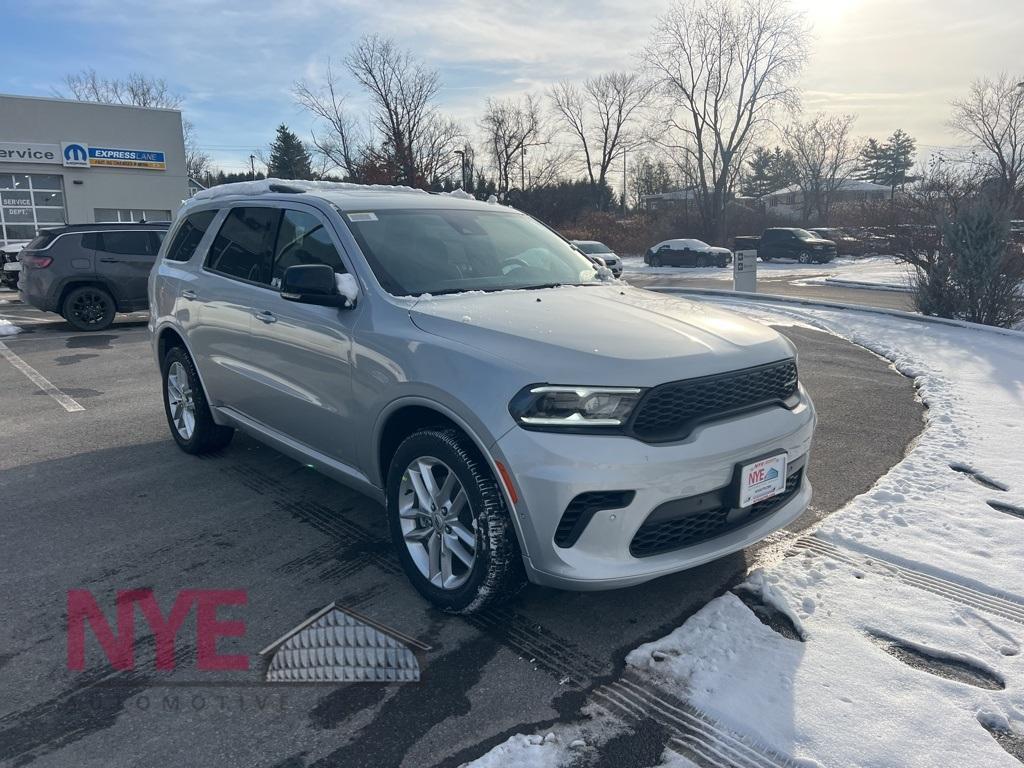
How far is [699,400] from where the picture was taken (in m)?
2.88

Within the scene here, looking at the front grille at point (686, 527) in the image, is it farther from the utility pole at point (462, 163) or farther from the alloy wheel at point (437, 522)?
the utility pole at point (462, 163)

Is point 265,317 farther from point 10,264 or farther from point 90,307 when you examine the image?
point 10,264

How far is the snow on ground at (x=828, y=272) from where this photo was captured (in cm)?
2266

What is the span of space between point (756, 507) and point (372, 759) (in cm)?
182

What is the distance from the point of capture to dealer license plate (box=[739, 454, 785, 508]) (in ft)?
9.55

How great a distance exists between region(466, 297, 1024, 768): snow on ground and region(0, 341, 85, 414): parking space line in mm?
6445

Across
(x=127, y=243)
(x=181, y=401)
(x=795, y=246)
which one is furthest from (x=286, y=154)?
(x=181, y=401)

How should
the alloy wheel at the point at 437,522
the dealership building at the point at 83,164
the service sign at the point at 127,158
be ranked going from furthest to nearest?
1. the service sign at the point at 127,158
2. the dealership building at the point at 83,164
3. the alloy wheel at the point at 437,522

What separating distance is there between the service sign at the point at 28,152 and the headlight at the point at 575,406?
106 ft

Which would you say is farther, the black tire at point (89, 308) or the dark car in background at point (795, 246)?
the dark car in background at point (795, 246)

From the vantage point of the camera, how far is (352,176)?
39844 mm

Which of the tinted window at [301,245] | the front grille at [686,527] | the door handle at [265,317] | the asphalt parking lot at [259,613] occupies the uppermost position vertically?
the tinted window at [301,245]

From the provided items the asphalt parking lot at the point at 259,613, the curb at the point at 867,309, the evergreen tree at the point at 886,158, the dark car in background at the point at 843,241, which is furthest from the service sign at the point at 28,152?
the evergreen tree at the point at 886,158

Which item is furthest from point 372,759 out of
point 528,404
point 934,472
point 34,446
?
point 34,446
